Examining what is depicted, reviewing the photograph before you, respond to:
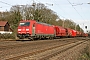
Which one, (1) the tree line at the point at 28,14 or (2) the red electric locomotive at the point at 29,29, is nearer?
(2) the red electric locomotive at the point at 29,29

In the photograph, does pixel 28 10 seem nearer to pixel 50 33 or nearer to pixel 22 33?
pixel 50 33

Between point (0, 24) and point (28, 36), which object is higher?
point (0, 24)

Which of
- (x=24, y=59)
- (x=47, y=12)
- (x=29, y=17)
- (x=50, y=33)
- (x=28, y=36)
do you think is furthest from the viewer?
(x=47, y=12)

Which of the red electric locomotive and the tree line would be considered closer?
the red electric locomotive

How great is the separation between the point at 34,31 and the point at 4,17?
60989 mm

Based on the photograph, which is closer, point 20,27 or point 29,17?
point 20,27

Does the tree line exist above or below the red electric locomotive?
above

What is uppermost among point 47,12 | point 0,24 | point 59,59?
point 47,12

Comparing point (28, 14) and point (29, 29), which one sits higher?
point (28, 14)

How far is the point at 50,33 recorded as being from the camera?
4303cm

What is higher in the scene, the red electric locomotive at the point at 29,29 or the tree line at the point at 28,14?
the tree line at the point at 28,14

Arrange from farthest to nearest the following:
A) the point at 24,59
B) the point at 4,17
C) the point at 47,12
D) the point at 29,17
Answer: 1. the point at 4,17
2. the point at 47,12
3. the point at 29,17
4. the point at 24,59

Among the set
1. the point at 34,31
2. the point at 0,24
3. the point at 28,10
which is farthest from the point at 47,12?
the point at 34,31

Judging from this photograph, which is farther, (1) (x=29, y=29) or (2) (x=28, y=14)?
(2) (x=28, y=14)
